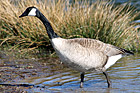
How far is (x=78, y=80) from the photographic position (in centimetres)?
683

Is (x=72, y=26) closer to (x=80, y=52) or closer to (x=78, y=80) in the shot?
(x=78, y=80)

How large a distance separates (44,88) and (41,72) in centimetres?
144

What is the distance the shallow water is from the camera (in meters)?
5.96

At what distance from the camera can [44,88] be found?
5.97 metres

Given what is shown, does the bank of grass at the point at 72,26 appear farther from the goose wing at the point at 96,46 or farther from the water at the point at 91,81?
the goose wing at the point at 96,46

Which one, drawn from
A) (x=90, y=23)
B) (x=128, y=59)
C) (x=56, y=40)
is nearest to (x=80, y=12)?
(x=90, y=23)

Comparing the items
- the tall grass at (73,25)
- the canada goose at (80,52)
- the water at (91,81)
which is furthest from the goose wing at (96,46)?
the tall grass at (73,25)

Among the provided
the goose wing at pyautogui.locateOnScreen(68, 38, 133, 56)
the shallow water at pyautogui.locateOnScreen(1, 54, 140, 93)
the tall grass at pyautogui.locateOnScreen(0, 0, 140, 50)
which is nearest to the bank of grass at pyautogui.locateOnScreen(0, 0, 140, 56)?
the tall grass at pyautogui.locateOnScreen(0, 0, 140, 50)

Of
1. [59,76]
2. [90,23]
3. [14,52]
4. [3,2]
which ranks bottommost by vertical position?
[59,76]

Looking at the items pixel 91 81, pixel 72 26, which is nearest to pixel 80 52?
pixel 91 81

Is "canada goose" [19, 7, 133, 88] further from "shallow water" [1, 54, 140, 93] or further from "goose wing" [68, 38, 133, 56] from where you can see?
"shallow water" [1, 54, 140, 93]

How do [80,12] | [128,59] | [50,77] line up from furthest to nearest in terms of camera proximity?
[80,12]
[128,59]
[50,77]

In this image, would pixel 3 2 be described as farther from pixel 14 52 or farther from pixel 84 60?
pixel 84 60

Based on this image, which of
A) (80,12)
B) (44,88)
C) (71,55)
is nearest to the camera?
(71,55)
